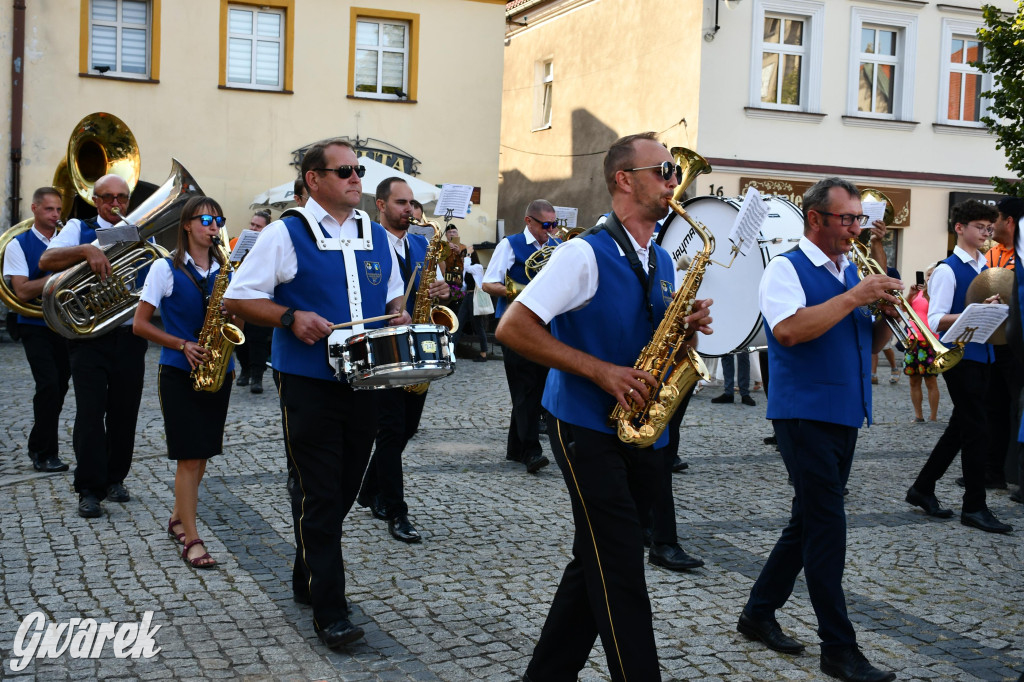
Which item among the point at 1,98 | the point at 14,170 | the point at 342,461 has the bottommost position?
the point at 342,461

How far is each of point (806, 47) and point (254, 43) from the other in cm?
1058

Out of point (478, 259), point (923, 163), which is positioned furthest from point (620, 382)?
point (923, 163)

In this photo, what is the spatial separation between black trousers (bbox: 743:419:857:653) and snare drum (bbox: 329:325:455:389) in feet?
4.97

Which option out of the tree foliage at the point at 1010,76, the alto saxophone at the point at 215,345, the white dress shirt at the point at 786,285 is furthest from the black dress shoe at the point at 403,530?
the tree foliage at the point at 1010,76

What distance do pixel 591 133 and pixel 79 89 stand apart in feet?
35.9

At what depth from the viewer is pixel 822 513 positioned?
445cm

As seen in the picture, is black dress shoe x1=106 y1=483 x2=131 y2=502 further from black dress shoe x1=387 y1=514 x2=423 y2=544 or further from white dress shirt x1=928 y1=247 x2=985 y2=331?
white dress shirt x1=928 y1=247 x2=985 y2=331

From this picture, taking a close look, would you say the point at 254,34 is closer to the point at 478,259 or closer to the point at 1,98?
the point at 1,98

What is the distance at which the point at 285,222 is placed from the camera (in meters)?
4.77

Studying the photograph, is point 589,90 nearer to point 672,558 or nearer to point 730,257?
point 730,257

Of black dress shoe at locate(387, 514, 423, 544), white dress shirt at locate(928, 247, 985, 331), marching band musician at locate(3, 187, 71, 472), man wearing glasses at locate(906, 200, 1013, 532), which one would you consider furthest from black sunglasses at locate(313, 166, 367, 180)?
white dress shirt at locate(928, 247, 985, 331)

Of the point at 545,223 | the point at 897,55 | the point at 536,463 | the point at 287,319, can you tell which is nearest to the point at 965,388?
the point at 536,463

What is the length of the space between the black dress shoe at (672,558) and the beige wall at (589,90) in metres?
15.8

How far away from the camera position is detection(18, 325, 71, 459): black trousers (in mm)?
7969
